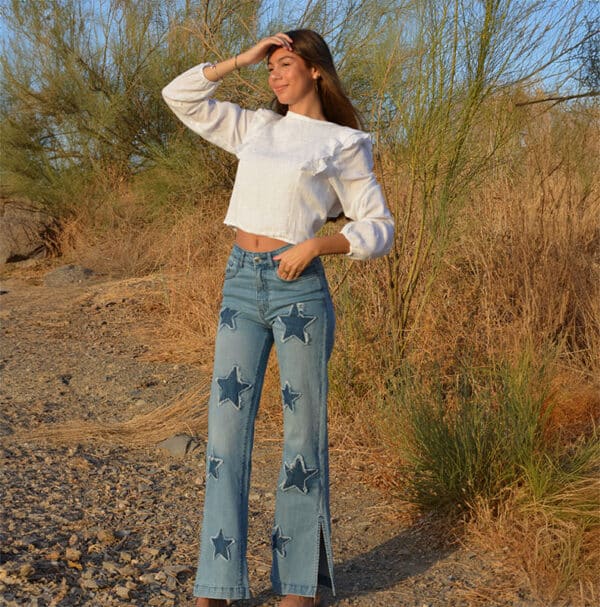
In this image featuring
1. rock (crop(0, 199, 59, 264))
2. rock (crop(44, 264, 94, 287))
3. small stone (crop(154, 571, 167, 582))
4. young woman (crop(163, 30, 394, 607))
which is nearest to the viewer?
young woman (crop(163, 30, 394, 607))

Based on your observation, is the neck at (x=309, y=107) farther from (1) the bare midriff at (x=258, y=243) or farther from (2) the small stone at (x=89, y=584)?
(2) the small stone at (x=89, y=584)

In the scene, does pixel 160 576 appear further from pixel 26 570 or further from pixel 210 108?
pixel 210 108

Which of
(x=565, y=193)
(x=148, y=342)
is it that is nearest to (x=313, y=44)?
(x=565, y=193)

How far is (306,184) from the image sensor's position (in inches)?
107

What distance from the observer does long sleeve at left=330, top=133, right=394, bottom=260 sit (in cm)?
269

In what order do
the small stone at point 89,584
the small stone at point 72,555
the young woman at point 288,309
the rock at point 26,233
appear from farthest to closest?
the rock at point 26,233 < the small stone at point 72,555 < the small stone at point 89,584 < the young woman at point 288,309

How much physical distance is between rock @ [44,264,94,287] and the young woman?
25.7 feet

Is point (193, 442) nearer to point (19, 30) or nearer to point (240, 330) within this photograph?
point (240, 330)

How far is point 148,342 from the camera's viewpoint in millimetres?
7258

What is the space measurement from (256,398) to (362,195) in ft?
2.32

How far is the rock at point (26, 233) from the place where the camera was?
12.4 m

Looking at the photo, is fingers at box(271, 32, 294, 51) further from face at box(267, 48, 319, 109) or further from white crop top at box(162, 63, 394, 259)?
white crop top at box(162, 63, 394, 259)

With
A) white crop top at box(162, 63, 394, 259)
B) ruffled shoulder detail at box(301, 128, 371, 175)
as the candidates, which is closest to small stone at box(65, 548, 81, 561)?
white crop top at box(162, 63, 394, 259)

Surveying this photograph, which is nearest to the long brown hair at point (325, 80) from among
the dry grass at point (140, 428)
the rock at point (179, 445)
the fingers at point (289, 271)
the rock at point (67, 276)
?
the fingers at point (289, 271)
